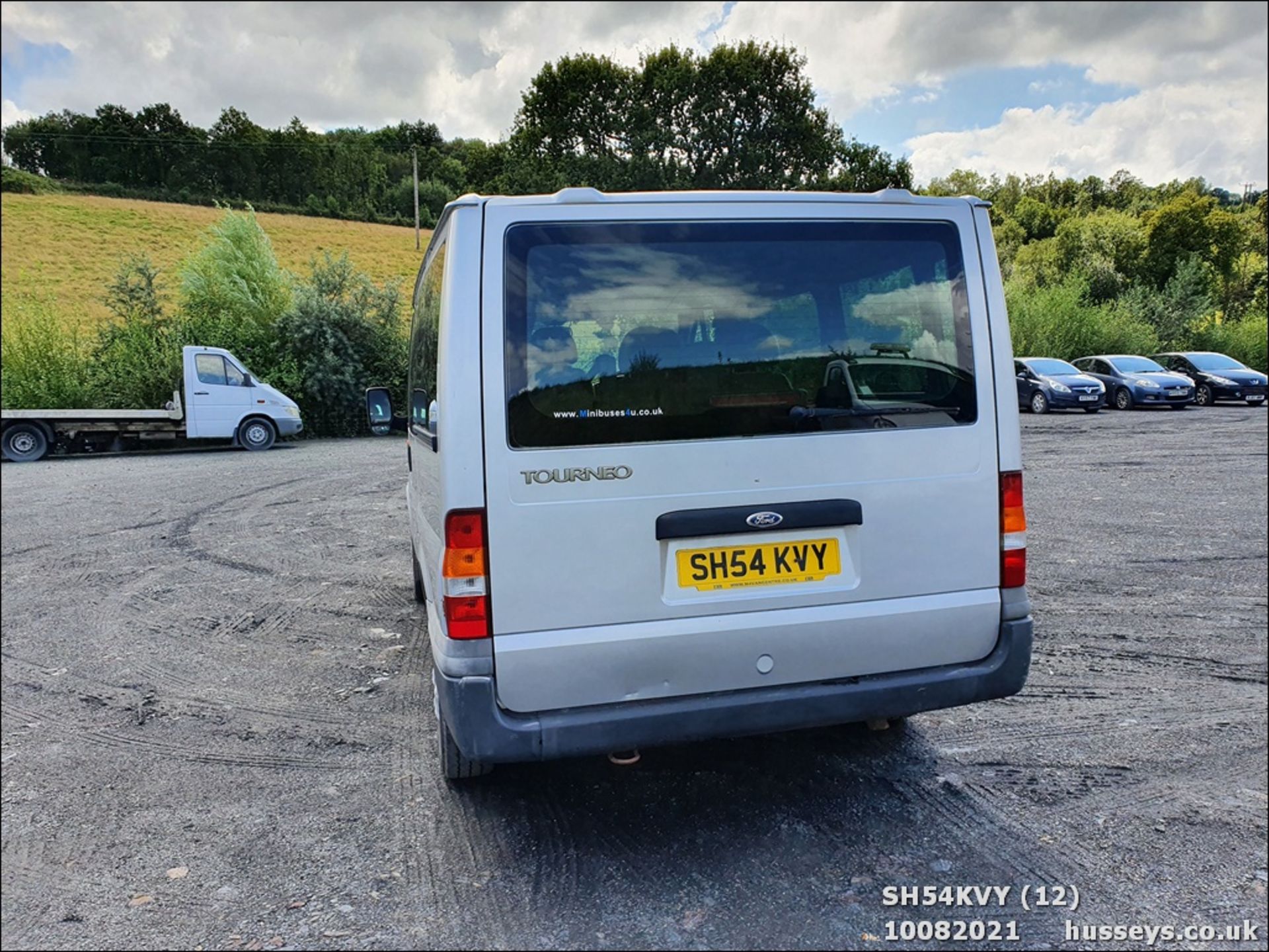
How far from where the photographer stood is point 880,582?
273 centimetres

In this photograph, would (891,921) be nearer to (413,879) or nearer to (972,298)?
(413,879)

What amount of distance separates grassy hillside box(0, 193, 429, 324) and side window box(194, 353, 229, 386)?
3302 millimetres

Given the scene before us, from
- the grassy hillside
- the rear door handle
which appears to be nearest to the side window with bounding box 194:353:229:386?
the grassy hillside

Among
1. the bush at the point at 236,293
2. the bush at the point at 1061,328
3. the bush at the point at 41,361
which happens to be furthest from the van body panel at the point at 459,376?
the bush at the point at 1061,328

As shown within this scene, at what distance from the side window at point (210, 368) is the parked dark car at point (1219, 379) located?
26993 millimetres

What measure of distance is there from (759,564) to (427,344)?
66.0 inches

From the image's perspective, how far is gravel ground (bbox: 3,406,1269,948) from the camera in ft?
Result: 7.88

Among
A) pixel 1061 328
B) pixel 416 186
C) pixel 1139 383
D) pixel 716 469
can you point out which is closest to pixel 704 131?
pixel 1061 328

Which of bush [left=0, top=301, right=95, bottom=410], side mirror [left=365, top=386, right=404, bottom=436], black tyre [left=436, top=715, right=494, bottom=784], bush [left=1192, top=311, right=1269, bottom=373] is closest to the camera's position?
black tyre [left=436, top=715, right=494, bottom=784]

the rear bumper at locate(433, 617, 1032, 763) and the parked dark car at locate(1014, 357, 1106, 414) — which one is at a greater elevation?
the parked dark car at locate(1014, 357, 1106, 414)

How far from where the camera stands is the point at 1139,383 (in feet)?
75.7

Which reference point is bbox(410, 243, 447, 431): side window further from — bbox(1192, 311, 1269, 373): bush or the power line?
bbox(1192, 311, 1269, 373): bush

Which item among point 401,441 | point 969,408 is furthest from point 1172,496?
A: point 401,441

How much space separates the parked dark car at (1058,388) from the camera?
2205 cm
